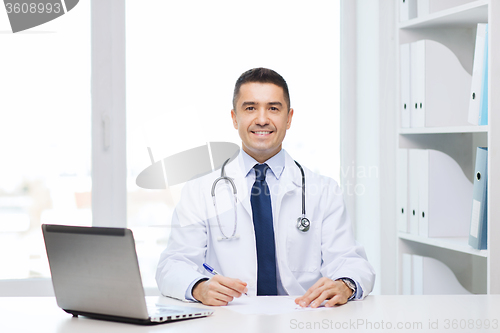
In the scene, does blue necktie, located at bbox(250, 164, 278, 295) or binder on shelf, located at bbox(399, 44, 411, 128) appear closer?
blue necktie, located at bbox(250, 164, 278, 295)

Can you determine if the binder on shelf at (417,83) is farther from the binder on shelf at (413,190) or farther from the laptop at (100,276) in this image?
the laptop at (100,276)

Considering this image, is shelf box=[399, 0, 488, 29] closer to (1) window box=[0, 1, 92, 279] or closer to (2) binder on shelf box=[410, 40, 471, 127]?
(2) binder on shelf box=[410, 40, 471, 127]

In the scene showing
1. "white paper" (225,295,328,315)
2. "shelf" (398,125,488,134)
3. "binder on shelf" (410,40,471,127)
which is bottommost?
"white paper" (225,295,328,315)

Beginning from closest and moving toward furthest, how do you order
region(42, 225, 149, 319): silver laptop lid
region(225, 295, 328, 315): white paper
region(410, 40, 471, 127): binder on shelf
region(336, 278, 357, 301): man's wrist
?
region(42, 225, 149, 319): silver laptop lid < region(225, 295, 328, 315): white paper < region(336, 278, 357, 301): man's wrist < region(410, 40, 471, 127): binder on shelf

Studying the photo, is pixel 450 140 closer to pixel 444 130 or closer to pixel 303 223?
pixel 444 130

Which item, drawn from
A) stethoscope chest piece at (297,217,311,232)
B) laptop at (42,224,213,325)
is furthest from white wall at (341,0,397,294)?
laptop at (42,224,213,325)

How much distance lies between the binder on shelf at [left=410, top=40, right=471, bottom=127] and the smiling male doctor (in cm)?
58

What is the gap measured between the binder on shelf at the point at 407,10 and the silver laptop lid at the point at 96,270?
5.47 ft

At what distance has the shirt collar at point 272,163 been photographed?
65.8 inches

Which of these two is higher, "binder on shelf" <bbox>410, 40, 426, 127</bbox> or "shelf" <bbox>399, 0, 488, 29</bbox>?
"shelf" <bbox>399, 0, 488, 29</bbox>

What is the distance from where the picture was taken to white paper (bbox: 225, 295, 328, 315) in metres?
1.13

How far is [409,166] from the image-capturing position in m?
2.04

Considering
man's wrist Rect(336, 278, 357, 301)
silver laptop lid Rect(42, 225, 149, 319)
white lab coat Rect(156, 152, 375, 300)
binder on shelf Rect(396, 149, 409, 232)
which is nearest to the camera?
silver laptop lid Rect(42, 225, 149, 319)

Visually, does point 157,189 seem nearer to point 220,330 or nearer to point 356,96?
point 356,96
